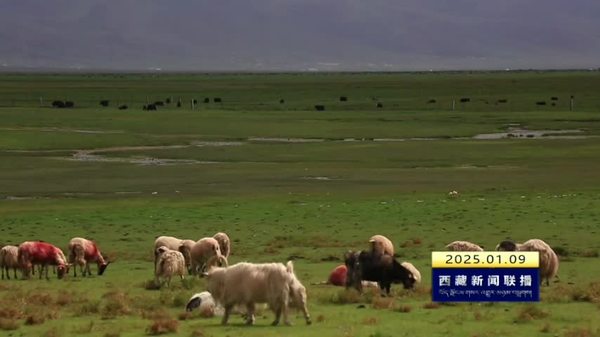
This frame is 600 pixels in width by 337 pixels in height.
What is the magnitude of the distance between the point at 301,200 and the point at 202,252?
38.7ft

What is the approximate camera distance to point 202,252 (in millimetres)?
21516

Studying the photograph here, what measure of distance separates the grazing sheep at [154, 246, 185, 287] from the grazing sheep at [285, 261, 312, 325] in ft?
16.2

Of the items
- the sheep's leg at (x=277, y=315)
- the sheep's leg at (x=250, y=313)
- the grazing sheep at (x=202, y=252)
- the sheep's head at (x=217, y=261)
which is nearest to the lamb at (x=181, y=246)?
→ the grazing sheep at (x=202, y=252)

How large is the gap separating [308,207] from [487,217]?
5.08 m

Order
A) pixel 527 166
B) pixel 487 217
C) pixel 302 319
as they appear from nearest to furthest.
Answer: pixel 302 319 < pixel 487 217 < pixel 527 166

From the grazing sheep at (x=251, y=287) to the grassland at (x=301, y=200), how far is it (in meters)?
0.35

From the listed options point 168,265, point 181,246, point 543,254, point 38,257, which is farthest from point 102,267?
point 543,254

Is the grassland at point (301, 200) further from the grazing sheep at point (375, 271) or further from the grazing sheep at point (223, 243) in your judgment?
the grazing sheep at point (223, 243)

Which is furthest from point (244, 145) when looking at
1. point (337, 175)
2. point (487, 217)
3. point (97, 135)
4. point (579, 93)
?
point (579, 93)

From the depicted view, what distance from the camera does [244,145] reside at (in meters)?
53.2

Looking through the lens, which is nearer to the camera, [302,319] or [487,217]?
[302,319]

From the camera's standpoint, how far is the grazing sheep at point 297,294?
15.1m

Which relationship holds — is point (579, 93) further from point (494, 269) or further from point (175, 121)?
point (494, 269)

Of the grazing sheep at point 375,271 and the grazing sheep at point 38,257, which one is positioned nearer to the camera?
the grazing sheep at point 375,271
